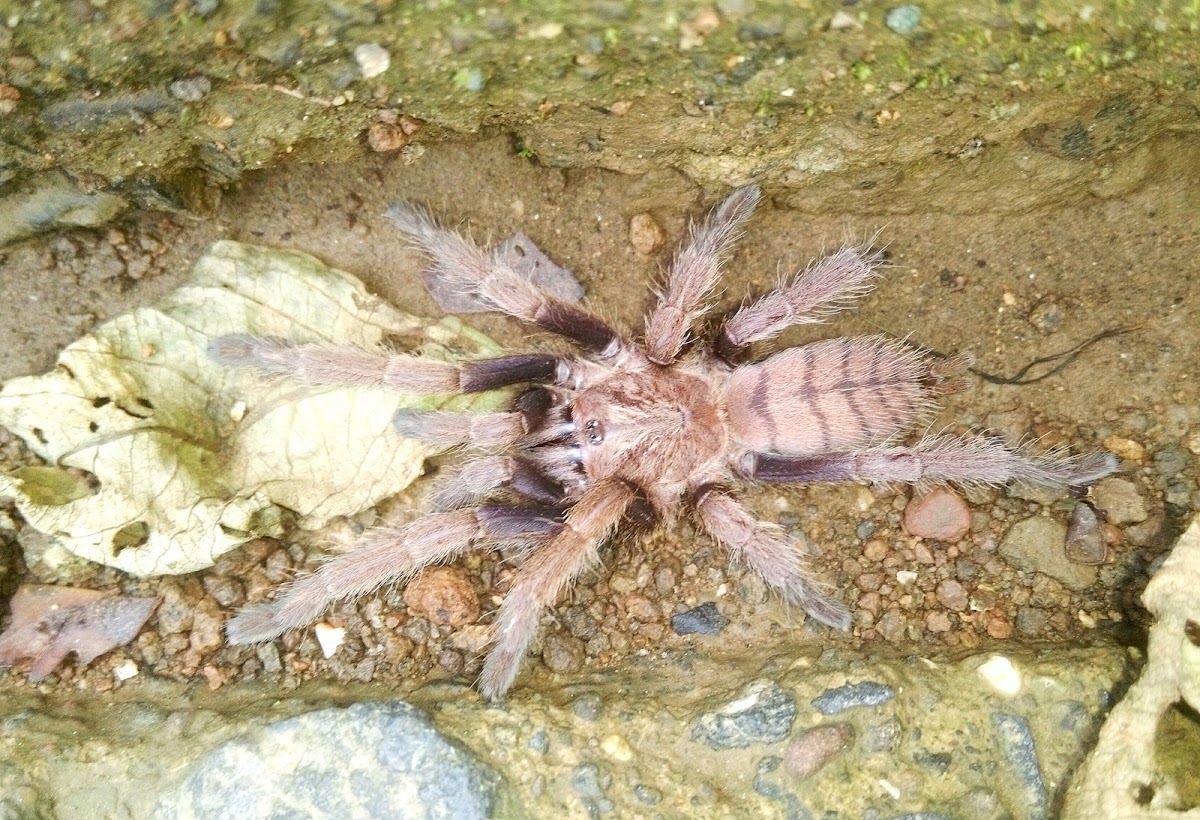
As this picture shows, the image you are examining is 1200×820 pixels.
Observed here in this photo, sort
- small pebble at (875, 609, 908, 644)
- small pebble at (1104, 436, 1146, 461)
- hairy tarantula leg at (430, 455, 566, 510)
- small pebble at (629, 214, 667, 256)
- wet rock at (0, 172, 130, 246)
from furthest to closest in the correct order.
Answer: small pebble at (629, 214, 667, 256) < small pebble at (1104, 436, 1146, 461) < small pebble at (875, 609, 908, 644) < hairy tarantula leg at (430, 455, 566, 510) < wet rock at (0, 172, 130, 246)

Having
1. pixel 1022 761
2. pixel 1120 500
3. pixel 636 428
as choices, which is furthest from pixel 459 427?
pixel 1120 500

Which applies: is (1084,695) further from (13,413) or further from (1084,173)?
(13,413)

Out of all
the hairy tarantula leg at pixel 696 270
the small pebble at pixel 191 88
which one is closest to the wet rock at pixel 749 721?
the hairy tarantula leg at pixel 696 270

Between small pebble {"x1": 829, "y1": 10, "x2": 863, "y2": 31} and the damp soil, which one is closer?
small pebble {"x1": 829, "y1": 10, "x2": 863, "y2": 31}

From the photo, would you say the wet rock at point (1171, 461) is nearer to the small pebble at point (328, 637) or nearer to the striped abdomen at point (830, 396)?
the striped abdomen at point (830, 396)

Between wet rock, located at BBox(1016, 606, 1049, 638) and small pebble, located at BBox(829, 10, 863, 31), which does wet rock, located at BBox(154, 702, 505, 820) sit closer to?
wet rock, located at BBox(1016, 606, 1049, 638)

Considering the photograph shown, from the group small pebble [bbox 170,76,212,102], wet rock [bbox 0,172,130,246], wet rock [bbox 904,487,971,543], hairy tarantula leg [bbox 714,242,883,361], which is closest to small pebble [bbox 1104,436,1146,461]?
wet rock [bbox 904,487,971,543]

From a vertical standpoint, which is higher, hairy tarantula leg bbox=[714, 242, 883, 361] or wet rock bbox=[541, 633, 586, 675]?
hairy tarantula leg bbox=[714, 242, 883, 361]
